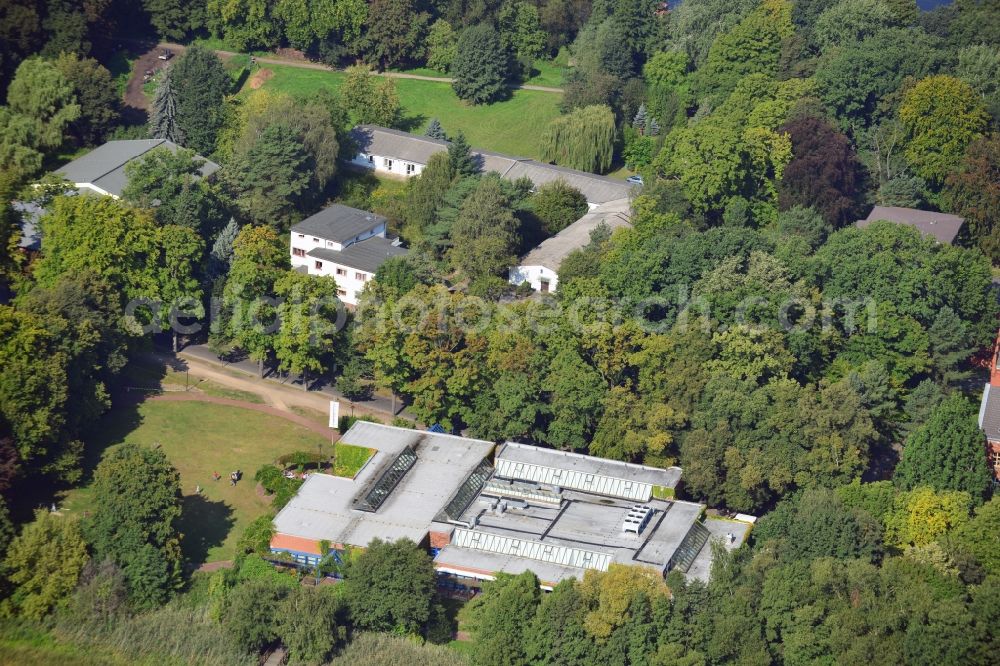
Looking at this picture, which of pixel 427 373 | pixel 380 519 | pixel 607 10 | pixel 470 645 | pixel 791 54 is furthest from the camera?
pixel 607 10

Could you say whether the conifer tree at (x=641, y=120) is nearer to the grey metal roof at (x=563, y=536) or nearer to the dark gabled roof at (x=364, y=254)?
the dark gabled roof at (x=364, y=254)

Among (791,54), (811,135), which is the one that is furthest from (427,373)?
(791,54)

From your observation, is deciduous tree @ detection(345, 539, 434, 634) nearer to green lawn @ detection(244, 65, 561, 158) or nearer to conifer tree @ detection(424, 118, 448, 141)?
conifer tree @ detection(424, 118, 448, 141)

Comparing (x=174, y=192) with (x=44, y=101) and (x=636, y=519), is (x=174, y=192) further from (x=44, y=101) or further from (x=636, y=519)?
(x=636, y=519)

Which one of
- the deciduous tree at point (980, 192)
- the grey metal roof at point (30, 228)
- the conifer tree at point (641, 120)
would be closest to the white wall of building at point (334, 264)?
the grey metal roof at point (30, 228)

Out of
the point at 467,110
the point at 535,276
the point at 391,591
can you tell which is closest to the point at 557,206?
the point at 535,276

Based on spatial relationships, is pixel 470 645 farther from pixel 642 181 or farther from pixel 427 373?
pixel 642 181
